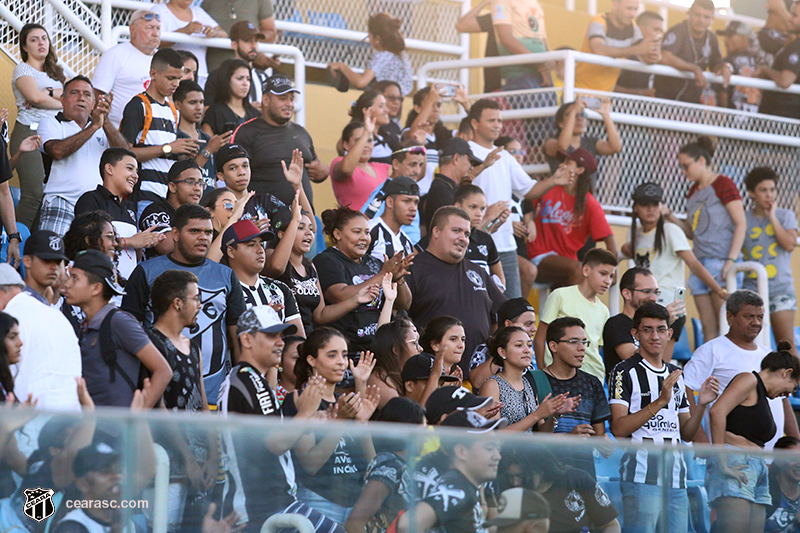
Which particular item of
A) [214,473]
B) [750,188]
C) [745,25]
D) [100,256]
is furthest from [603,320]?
[745,25]

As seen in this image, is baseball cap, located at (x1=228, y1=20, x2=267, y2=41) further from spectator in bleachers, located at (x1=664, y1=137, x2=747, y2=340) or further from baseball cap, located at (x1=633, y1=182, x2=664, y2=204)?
spectator in bleachers, located at (x1=664, y1=137, x2=747, y2=340)

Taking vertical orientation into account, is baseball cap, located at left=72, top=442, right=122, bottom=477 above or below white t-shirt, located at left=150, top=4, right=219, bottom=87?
above

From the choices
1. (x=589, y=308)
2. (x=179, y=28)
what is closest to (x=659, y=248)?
(x=589, y=308)

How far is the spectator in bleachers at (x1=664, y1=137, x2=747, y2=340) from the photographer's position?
9.95 metres

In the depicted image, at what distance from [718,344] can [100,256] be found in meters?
4.23

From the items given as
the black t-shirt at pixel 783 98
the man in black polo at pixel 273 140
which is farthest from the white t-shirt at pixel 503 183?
the black t-shirt at pixel 783 98

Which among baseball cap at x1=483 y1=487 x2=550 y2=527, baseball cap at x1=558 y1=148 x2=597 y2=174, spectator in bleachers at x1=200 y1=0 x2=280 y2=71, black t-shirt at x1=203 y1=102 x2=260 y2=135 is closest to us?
baseball cap at x1=483 y1=487 x2=550 y2=527

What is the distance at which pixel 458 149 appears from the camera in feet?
30.0

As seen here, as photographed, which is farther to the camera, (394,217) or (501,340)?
(394,217)

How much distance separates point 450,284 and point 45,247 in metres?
2.91

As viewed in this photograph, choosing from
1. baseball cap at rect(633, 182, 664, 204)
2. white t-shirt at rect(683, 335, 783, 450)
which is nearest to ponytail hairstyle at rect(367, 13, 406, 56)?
baseball cap at rect(633, 182, 664, 204)

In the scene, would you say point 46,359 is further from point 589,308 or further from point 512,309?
point 589,308

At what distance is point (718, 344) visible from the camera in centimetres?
753

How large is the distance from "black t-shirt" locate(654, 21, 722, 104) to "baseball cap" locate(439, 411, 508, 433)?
748 centimetres
